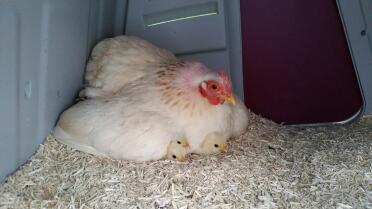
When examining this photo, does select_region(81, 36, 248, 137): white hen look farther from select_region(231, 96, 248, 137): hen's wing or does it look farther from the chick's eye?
the chick's eye

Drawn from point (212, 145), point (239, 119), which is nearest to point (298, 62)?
point (239, 119)

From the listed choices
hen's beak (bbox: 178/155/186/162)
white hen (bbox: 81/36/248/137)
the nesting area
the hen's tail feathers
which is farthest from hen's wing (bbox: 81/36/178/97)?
hen's beak (bbox: 178/155/186/162)

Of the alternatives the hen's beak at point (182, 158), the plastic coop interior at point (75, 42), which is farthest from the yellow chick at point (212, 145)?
the plastic coop interior at point (75, 42)

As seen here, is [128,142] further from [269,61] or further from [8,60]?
[269,61]

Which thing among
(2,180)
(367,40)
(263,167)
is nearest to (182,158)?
(263,167)

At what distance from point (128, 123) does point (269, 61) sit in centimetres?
107

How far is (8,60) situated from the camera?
5.47 ft

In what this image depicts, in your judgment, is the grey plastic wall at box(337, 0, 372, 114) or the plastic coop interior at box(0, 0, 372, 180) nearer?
the plastic coop interior at box(0, 0, 372, 180)

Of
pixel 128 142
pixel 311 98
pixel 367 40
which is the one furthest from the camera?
pixel 311 98

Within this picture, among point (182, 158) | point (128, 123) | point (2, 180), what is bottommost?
point (2, 180)

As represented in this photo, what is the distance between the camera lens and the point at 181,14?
2523mm

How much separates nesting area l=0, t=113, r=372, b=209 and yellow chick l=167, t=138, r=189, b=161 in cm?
4

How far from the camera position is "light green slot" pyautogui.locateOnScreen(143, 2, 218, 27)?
2.49 meters

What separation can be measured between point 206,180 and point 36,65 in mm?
904
